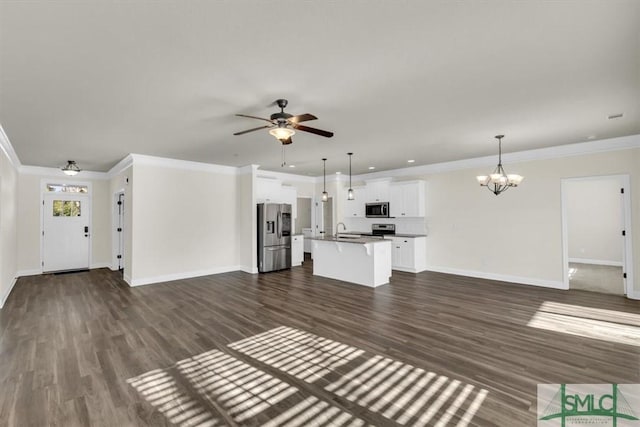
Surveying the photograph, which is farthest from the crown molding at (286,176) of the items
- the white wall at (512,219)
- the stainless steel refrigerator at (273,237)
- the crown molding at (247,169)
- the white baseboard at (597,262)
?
the white baseboard at (597,262)

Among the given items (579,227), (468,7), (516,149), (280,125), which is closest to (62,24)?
(280,125)

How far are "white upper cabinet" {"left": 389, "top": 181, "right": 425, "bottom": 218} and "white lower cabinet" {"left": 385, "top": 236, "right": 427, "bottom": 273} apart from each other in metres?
0.72

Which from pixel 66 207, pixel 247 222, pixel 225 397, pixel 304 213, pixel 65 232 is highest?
pixel 66 207

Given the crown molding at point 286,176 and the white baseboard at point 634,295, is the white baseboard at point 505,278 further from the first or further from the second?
the crown molding at point 286,176

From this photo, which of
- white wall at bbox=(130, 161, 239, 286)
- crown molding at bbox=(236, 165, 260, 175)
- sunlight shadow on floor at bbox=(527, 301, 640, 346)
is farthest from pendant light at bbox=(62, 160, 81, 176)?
sunlight shadow on floor at bbox=(527, 301, 640, 346)

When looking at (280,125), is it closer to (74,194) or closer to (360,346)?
(360,346)

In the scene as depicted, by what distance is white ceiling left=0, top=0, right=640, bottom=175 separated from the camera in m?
1.86

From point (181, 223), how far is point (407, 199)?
561 cm

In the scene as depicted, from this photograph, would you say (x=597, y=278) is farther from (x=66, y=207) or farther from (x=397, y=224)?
(x=66, y=207)

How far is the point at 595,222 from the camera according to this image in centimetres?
789

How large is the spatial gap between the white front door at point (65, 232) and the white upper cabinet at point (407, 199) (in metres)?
8.42

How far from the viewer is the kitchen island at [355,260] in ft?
18.9

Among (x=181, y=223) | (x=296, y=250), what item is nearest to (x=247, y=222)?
(x=181, y=223)

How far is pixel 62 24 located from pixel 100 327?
3490mm
